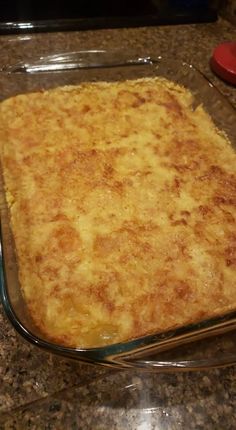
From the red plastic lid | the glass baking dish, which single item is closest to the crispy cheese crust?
the glass baking dish

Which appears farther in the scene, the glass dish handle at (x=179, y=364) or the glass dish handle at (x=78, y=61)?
the glass dish handle at (x=78, y=61)

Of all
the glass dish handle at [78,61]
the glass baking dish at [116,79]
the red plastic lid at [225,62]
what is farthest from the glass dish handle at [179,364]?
the red plastic lid at [225,62]

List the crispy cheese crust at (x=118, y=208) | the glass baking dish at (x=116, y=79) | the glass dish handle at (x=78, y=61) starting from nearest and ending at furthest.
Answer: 1. the glass baking dish at (x=116, y=79)
2. the crispy cheese crust at (x=118, y=208)
3. the glass dish handle at (x=78, y=61)

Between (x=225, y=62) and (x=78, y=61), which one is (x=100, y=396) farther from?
(x=225, y=62)

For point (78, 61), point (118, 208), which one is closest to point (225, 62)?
point (78, 61)

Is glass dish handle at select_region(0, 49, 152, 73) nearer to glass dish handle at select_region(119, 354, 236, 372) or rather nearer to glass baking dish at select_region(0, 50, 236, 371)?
glass baking dish at select_region(0, 50, 236, 371)

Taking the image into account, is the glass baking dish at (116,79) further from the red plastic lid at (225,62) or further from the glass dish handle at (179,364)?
the red plastic lid at (225,62)
